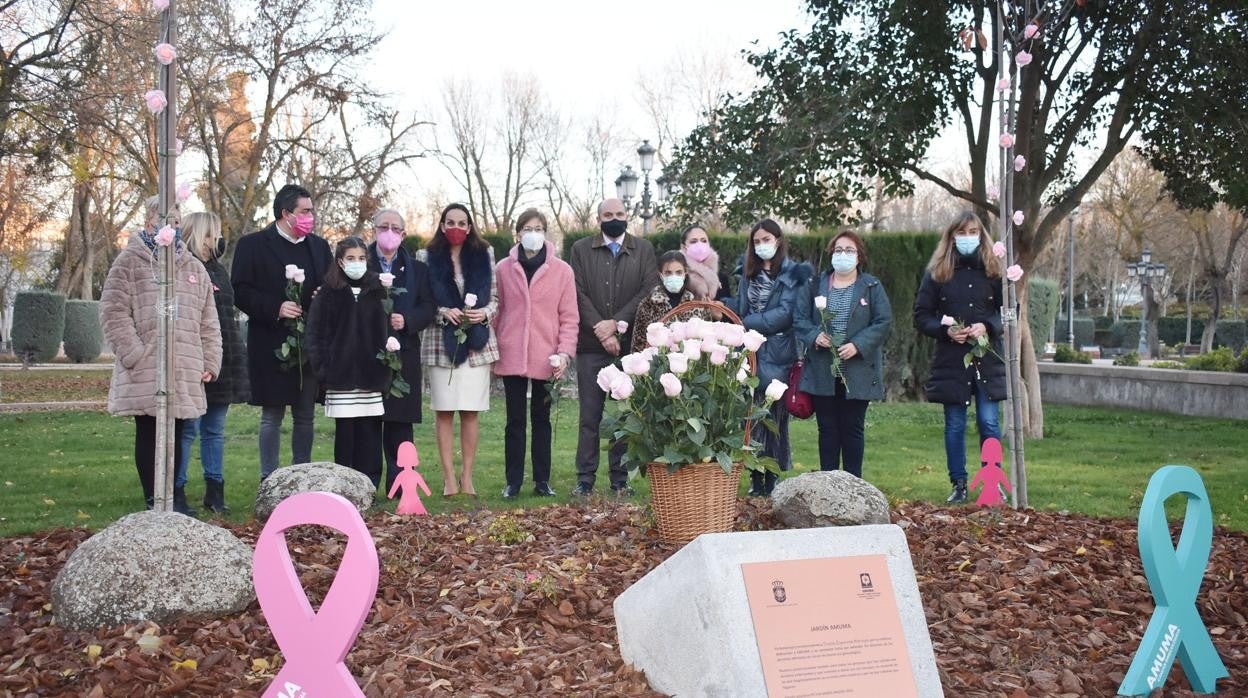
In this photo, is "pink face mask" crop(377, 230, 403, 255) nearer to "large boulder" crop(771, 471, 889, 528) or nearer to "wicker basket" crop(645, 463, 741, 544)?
"wicker basket" crop(645, 463, 741, 544)

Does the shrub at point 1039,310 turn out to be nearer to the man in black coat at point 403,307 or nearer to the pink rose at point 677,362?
the man in black coat at point 403,307

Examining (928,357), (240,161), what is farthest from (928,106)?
(240,161)

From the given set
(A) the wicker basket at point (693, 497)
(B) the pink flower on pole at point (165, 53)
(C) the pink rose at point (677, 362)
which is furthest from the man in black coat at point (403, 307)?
(C) the pink rose at point (677, 362)

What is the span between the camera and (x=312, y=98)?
74.1ft

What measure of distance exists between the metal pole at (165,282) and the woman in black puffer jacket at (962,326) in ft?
15.5

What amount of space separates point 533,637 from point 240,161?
919 inches

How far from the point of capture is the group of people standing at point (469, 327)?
261 inches

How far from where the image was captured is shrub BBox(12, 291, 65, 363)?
979 inches

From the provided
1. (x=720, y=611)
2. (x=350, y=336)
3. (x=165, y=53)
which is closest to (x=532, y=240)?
(x=350, y=336)

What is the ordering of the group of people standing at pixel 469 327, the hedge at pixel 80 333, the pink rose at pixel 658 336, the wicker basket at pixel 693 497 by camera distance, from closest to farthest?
the wicker basket at pixel 693 497 → the pink rose at pixel 658 336 → the group of people standing at pixel 469 327 → the hedge at pixel 80 333

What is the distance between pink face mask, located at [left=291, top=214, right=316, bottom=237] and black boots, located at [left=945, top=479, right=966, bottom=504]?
451 centimetres

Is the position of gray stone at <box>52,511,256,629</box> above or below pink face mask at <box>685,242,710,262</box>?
below

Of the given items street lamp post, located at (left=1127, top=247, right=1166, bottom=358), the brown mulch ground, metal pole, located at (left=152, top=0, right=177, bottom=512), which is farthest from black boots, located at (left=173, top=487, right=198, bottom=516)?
street lamp post, located at (left=1127, top=247, right=1166, bottom=358)

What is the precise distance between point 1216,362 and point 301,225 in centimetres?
1351
